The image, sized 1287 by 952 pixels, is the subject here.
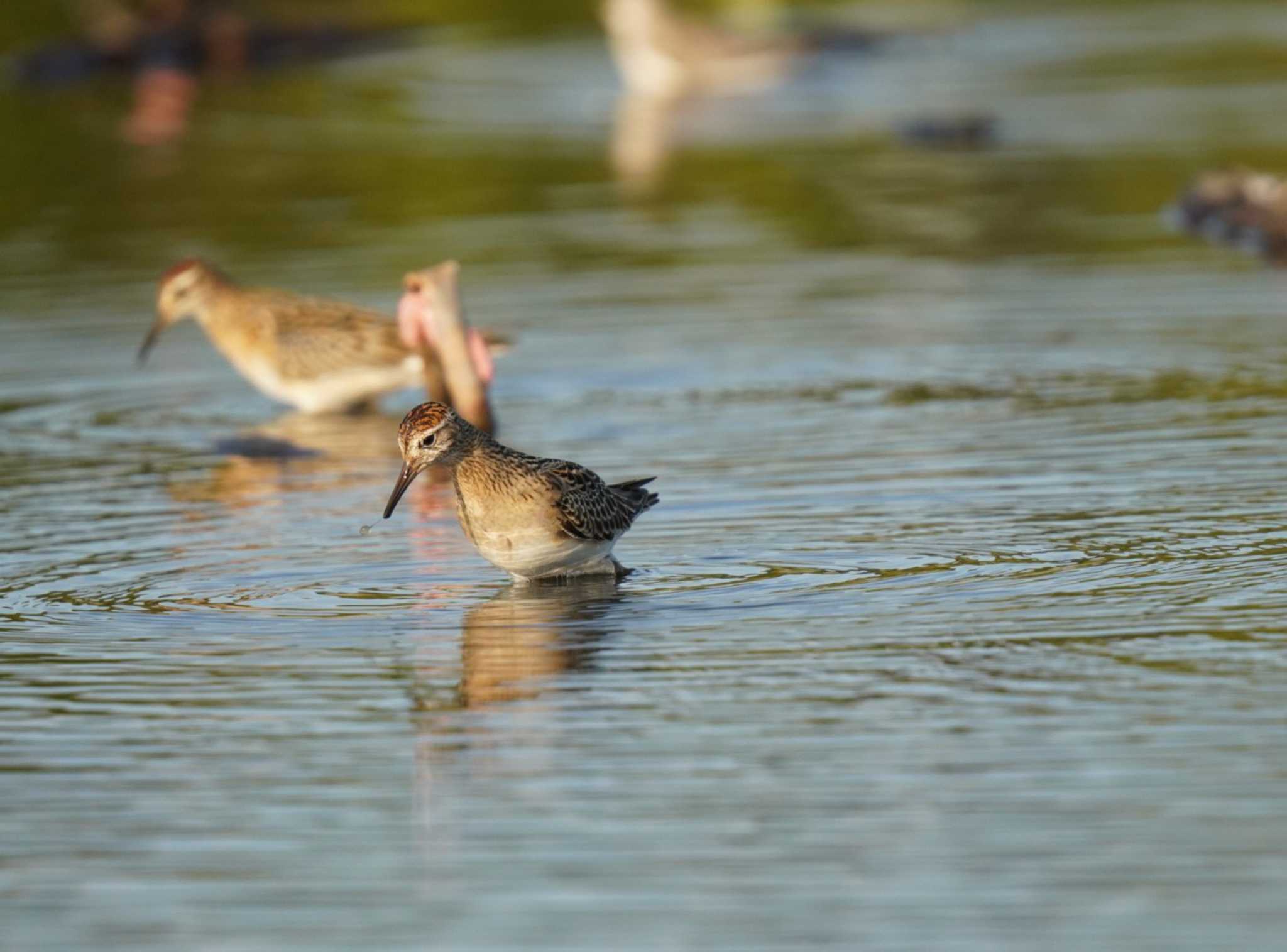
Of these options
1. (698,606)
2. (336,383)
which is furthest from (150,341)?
(698,606)

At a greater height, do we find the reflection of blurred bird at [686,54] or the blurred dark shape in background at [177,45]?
the blurred dark shape in background at [177,45]

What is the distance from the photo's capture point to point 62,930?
7582 mm

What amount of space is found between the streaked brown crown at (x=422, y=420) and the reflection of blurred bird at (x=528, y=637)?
795 mm

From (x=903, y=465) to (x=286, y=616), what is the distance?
13.7 ft

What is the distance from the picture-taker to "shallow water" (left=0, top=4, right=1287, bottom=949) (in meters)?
7.75

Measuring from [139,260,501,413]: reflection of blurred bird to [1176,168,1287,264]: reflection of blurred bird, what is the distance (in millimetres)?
8149

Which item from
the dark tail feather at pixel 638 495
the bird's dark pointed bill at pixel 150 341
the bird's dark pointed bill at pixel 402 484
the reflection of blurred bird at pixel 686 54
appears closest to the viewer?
the bird's dark pointed bill at pixel 402 484

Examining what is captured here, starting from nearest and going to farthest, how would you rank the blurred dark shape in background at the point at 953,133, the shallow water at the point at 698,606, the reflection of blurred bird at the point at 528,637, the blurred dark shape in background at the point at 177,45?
the shallow water at the point at 698,606, the reflection of blurred bird at the point at 528,637, the blurred dark shape in background at the point at 953,133, the blurred dark shape in background at the point at 177,45

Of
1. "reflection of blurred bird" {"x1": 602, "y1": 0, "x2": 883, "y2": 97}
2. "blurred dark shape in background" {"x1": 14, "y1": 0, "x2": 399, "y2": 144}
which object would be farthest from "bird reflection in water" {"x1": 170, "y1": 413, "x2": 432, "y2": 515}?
"blurred dark shape in background" {"x1": 14, "y1": 0, "x2": 399, "y2": 144}

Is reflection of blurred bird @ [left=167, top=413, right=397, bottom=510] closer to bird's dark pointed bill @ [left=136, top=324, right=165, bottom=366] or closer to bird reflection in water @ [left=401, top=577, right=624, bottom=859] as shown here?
bird's dark pointed bill @ [left=136, top=324, right=165, bottom=366]

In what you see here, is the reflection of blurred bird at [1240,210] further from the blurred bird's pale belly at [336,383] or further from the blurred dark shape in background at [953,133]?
the blurred bird's pale belly at [336,383]

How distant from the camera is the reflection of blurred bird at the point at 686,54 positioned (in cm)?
3653

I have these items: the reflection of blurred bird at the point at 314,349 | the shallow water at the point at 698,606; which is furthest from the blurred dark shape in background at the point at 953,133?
the reflection of blurred bird at the point at 314,349

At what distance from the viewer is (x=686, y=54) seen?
37250 millimetres
